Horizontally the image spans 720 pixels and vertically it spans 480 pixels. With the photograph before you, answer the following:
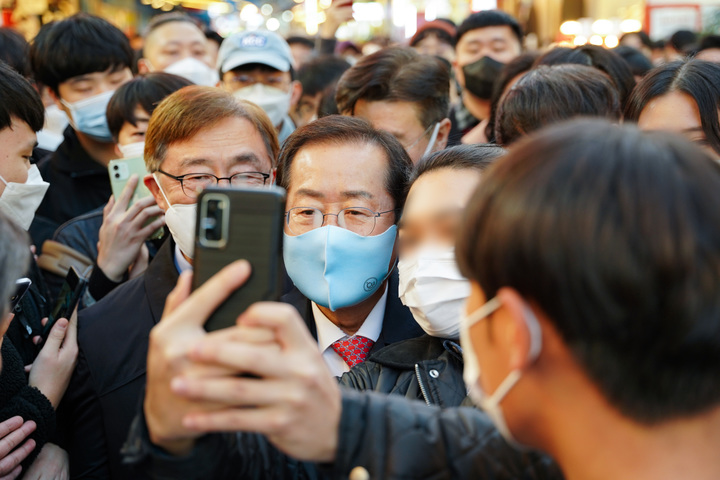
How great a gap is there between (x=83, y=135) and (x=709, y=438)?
4.29 meters

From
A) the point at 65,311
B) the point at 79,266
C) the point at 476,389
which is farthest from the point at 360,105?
the point at 476,389

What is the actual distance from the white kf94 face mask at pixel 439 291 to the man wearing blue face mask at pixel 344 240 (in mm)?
368

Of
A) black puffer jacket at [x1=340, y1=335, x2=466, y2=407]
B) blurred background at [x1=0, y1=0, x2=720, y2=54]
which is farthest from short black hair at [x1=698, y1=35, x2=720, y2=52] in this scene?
black puffer jacket at [x1=340, y1=335, x2=466, y2=407]

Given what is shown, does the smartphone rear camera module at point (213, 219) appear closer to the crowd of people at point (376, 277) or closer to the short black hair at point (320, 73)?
the crowd of people at point (376, 277)

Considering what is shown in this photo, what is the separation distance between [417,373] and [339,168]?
0.89 metres

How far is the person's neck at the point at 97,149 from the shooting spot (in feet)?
15.0

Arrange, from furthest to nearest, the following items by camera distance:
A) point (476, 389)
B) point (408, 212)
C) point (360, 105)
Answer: point (360, 105), point (408, 212), point (476, 389)

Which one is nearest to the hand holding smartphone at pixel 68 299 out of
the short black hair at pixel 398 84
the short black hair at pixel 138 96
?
the short black hair at pixel 138 96

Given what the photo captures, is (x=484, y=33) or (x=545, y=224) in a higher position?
(x=545, y=224)

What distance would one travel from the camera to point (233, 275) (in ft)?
3.76

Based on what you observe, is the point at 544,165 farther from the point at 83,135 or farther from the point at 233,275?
the point at 83,135

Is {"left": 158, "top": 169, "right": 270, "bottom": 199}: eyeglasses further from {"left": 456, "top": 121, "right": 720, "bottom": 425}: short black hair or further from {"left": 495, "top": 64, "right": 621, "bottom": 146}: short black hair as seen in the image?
{"left": 456, "top": 121, "right": 720, "bottom": 425}: short black hair

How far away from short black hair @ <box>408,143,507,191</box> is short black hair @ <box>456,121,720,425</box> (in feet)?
4.08

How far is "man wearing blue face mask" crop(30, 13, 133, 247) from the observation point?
4.42m
